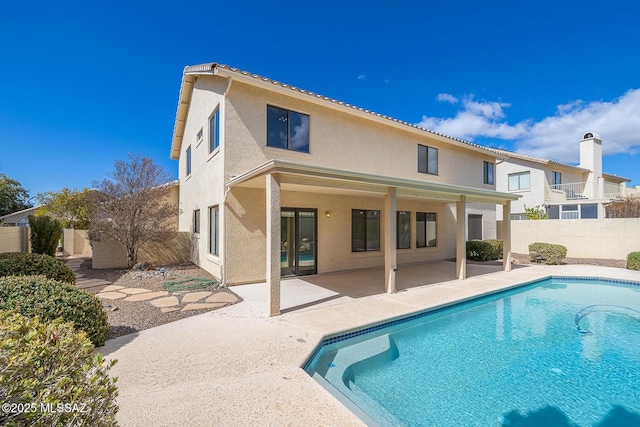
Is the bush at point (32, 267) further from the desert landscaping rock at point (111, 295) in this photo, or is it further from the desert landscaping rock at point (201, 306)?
the desert landscaping rock at point (201, 306)

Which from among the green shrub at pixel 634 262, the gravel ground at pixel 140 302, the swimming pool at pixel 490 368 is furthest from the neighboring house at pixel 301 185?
the green shrub at pixel 634 262

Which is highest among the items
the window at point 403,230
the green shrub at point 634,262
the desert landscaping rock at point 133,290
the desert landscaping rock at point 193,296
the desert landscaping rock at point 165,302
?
the window at point 403,230

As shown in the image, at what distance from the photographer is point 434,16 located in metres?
15.3

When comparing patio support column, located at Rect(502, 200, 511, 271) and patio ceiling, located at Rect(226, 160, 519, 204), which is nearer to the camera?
patio ceiling, located at Rect(226, 160, 519, 204)

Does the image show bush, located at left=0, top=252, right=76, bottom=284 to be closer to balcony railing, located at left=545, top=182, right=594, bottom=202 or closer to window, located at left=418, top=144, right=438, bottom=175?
window, located at left=418, top=144, right=438, bottom=175

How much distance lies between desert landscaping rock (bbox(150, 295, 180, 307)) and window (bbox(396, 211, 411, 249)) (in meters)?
11.1

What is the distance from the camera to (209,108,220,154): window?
1133 centimetres

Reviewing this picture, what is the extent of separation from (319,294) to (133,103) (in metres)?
19.2

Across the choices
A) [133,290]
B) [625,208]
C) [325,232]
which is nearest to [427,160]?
[325,232]

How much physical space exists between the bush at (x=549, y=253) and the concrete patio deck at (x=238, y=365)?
1192 cm

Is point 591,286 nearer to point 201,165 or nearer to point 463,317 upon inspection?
point 463,317

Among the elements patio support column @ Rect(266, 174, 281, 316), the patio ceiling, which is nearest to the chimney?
the patio ceiling

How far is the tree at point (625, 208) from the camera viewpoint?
69.1ft

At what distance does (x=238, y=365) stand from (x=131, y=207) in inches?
464
